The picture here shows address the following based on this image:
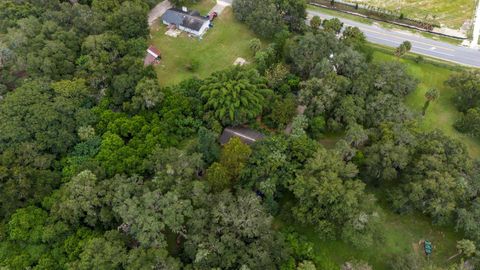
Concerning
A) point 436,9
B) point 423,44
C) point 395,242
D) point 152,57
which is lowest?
Result: point 395,242

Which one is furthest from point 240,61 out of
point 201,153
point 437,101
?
point 437,101

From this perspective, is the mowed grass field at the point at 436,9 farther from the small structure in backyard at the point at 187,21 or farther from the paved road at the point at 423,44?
the small structure in backyard at the point at 187,21

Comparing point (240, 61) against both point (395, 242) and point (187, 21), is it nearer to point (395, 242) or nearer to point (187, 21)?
point (187, 21)

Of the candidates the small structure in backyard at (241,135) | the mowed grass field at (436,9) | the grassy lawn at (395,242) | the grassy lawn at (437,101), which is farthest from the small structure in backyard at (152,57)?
the mowed grass field at (436,9)

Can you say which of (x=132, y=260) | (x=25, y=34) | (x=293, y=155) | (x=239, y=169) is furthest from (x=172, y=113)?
(x=25, y=34)

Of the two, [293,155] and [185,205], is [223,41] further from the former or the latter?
[185,205]

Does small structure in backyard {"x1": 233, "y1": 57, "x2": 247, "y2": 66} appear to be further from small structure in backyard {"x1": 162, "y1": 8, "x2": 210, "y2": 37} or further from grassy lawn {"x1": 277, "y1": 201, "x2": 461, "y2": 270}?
grassy lawn {"x1": 277, "y1": 201, "x2": 461, "y2": 270}
